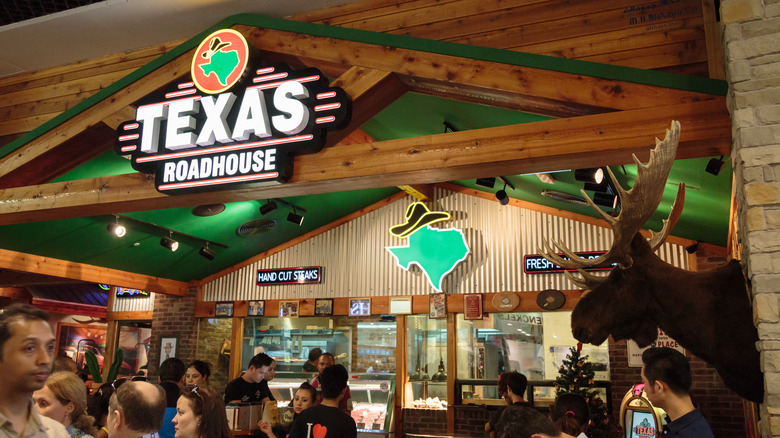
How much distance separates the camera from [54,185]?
5570 millimetres

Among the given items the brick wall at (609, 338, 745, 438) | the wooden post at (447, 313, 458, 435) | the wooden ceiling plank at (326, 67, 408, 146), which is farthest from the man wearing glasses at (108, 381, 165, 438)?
the wooden post at (447, 313, 458, 435)

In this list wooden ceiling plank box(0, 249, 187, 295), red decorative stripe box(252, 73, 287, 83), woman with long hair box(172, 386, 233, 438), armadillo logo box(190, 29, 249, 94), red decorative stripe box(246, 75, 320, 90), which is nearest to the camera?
woman with long hair box(172, 386, 233, 438)

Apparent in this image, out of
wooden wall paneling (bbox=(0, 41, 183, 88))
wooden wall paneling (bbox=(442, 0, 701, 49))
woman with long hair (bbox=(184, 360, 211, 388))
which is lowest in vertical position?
woman with long hair (bbox=(184, 360, 211, 388))

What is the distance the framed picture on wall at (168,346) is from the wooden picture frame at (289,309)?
2.11 meters

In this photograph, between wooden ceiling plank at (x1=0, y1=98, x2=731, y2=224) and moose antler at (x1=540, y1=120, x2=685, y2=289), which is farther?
wooden ceiling plank at (x1=0, y1=98, x2=731, y2=224)

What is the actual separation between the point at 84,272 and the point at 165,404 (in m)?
7.33

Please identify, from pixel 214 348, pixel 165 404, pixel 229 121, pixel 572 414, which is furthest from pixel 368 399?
pixel 165 404

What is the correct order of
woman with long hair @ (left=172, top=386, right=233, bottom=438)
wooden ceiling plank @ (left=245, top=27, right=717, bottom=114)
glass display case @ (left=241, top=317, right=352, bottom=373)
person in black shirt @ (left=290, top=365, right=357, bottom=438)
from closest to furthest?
1. woman with long hair @ (left=172, top=386, right=233, bottom=438)
2. person in black shirt @ (left=290, top=365, right=357, bottom=438)
3. wooden ceiling plank @ (left=245, top=27, right=717, bottom=114)
4. glass display case @ (left=241, top=317, right=352, bottom=373)

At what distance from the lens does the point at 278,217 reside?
9578 millimetres

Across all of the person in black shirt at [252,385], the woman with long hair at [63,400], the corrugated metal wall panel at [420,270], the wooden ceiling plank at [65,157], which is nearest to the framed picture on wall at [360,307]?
the corrugated metal wall panel at [420,270]

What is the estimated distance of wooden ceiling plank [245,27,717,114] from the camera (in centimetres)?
371

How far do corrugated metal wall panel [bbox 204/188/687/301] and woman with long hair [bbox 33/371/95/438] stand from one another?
21.5 feet

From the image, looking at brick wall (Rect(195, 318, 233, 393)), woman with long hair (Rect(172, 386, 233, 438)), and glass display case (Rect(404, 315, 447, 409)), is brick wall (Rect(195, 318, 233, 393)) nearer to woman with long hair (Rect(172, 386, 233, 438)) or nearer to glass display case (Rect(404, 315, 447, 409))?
glass display case (Rect(404, 315, 447, 409))

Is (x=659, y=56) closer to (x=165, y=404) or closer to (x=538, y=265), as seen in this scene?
(x=165, y=404)
